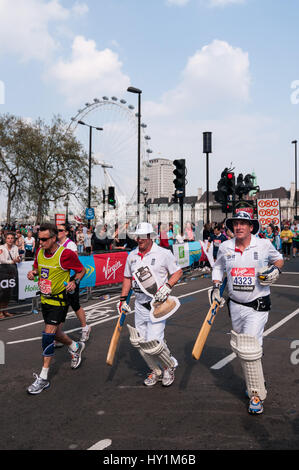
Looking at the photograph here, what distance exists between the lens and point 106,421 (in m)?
3.99

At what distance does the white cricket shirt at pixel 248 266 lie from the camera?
4.30m

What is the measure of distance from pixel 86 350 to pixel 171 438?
3114 mm

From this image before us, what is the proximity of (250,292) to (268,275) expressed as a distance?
0.29 meters

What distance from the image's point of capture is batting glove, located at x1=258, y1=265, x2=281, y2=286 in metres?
4.14

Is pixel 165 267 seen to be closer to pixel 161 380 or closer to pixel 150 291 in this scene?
pixel 150 291

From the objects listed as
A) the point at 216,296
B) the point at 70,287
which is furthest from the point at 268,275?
the point at 70,287

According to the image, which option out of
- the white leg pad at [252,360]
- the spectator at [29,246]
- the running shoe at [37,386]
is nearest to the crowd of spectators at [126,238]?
the spectator at [29,246]

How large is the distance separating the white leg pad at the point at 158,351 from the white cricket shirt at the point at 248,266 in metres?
1.02

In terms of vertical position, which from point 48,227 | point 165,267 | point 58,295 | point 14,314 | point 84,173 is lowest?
point 14,314

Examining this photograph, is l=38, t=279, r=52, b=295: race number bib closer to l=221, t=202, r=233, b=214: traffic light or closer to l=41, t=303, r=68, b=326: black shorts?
l=41, t=303, r=68, b=326: black shorts

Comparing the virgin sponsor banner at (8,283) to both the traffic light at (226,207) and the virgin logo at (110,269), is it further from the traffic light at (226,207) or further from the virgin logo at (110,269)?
the traffic light at (226,207)
